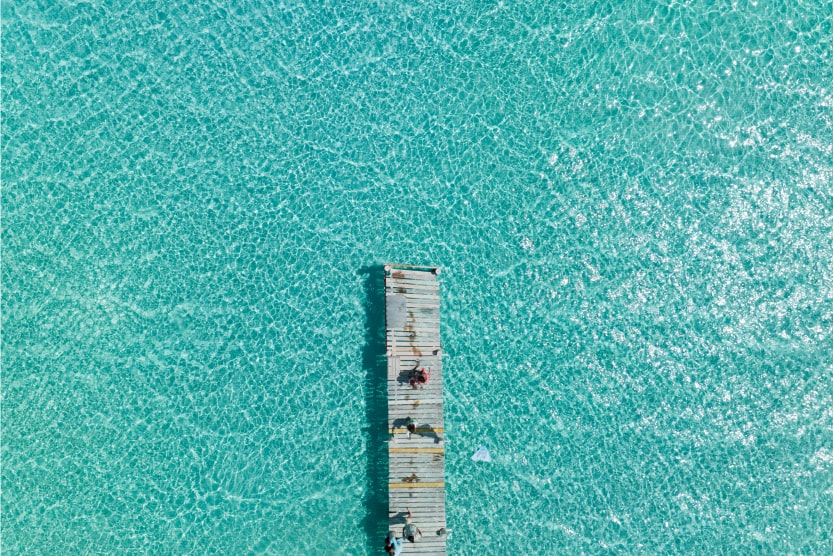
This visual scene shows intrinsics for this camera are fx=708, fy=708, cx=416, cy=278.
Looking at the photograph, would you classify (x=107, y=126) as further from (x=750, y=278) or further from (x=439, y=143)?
(x=750, y=278)

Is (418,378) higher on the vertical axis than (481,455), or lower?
higher

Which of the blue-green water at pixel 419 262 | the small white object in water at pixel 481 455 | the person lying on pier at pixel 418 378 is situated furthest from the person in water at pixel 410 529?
the person lying on pier at pixel 418 378

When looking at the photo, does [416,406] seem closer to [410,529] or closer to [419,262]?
[410,529]

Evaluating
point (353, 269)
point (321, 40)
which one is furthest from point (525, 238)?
point (321, 40)

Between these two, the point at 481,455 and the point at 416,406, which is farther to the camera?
the point at 481,455

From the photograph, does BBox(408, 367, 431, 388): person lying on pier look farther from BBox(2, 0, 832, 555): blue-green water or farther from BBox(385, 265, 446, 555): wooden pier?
BBox(2, 0, 832, 555): blue-green water

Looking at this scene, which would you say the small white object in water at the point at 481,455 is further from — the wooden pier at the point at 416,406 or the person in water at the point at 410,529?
the person in water at the point at 410,529

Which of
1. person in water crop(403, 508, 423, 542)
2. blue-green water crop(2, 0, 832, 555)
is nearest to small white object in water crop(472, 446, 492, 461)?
blue-green water crop(2, 0, 832, 555)

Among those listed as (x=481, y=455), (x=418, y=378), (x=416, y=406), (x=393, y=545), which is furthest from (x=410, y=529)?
(x=418, y=378)
